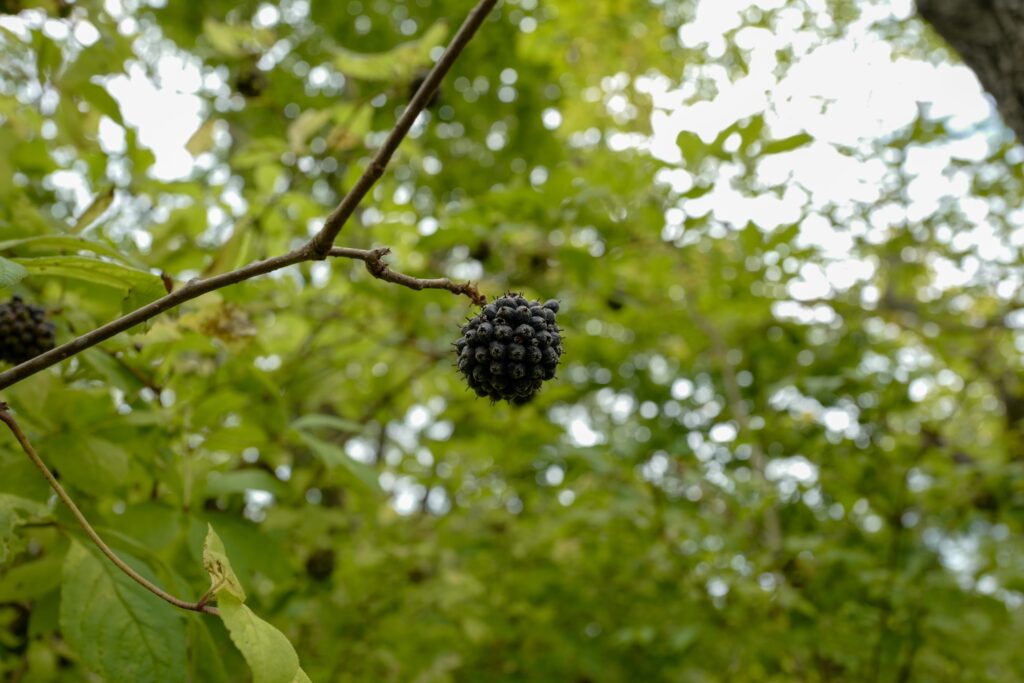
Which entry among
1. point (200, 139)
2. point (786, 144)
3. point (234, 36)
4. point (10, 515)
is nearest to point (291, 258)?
point (10, 515)

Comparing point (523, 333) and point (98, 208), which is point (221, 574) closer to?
point (523, 333)

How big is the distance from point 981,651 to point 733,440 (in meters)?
2.14

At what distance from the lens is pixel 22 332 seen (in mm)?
1917

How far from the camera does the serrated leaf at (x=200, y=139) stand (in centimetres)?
304

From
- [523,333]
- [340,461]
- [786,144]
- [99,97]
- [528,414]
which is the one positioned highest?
[99,97]

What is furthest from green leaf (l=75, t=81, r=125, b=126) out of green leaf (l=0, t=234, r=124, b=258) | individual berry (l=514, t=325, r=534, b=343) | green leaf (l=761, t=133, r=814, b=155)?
green leaf (l=761, t=133, r=814, b=155)

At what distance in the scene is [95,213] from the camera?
192 cm

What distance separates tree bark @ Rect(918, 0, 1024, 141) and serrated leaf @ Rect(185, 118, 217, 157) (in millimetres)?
2765

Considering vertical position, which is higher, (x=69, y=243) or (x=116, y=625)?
(x=69, y=243)

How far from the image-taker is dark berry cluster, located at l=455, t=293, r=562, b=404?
1519 mm

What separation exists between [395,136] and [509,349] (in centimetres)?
49

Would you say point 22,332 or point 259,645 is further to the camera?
point 22,332

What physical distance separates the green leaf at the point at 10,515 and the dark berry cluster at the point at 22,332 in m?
A: 0.47

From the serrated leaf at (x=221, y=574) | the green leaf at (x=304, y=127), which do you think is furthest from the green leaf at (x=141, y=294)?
the green leaf at (x=304, y=127)
